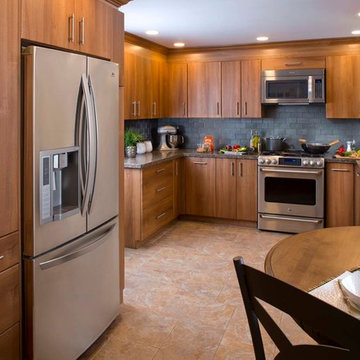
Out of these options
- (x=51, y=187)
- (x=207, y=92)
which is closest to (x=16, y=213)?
(x=51, y=187)

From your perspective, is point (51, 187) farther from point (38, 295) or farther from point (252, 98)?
point (252, 98)

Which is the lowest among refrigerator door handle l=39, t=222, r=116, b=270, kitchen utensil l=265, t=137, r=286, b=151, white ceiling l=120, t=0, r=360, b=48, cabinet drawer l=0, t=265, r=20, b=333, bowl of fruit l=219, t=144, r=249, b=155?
cabinet drawer l=0, t=265, r=20, b=333

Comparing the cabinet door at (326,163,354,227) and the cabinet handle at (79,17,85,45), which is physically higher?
the cabinet handle at (79,17,85,45)

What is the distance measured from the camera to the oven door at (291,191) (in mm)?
4758

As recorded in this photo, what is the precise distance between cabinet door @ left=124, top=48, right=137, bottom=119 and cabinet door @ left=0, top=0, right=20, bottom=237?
2710mm

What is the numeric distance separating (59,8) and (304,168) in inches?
136

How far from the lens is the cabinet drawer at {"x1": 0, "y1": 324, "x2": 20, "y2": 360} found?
1.85m

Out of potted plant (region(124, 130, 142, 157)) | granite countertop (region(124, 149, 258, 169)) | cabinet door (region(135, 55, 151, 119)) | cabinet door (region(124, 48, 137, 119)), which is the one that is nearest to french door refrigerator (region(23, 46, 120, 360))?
granite countertop (region(124, 149, 258, 169))

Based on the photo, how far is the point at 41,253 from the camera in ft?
6.46

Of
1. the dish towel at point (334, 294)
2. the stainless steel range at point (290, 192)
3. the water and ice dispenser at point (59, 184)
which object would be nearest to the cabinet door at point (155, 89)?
the stainless steel range at point (290, 192)

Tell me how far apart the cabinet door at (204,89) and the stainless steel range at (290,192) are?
3.29 ft

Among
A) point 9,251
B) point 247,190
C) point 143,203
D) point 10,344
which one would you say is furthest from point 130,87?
point 10,344

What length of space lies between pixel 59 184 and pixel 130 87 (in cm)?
271

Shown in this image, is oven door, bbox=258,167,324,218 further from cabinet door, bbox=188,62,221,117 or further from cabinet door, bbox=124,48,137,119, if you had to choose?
cabinet door, bbox=124,48,137,119
